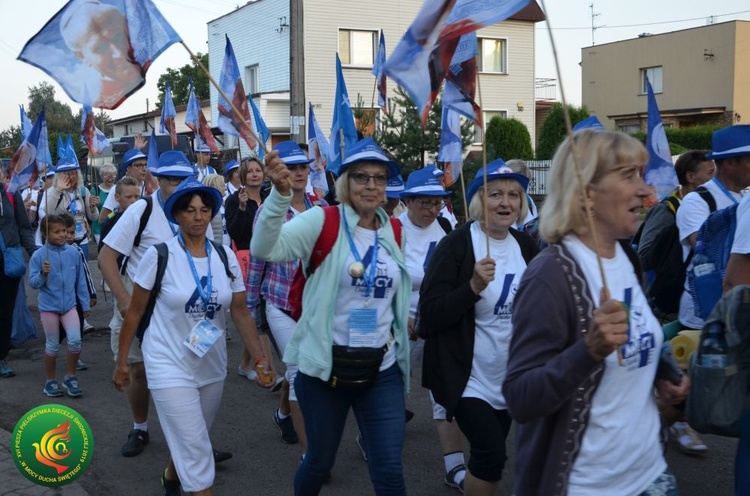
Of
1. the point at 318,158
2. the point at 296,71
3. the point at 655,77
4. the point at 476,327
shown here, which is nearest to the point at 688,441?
the point at 476,327

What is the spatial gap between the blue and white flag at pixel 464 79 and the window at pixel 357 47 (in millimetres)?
30729

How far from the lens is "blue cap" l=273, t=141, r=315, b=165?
629 centimetres

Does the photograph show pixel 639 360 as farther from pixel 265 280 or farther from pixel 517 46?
pixel 517 46

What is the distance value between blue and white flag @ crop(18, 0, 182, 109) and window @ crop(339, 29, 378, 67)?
31141 millimetres

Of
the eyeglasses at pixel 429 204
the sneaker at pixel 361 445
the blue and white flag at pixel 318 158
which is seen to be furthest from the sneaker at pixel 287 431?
the blue and white flag at pixel 318 158

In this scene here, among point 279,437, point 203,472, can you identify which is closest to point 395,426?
point 203,472

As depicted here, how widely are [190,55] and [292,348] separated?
1.50 metres

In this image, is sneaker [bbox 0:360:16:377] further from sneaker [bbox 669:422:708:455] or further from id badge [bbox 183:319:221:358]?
sneaker [bbox 669:422:708:455]

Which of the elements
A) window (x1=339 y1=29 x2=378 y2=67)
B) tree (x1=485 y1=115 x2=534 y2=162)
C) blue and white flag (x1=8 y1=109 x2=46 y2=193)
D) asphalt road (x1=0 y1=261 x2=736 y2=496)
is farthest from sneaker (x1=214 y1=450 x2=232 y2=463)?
window (x1=339 y1=29 x2=378 y2=67)

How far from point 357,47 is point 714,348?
33551 mm

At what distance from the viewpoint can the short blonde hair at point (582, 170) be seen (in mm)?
2615

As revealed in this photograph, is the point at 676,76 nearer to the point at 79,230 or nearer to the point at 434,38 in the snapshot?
the point at 79,230

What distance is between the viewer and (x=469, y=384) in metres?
4.32

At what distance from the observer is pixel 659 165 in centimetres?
643
